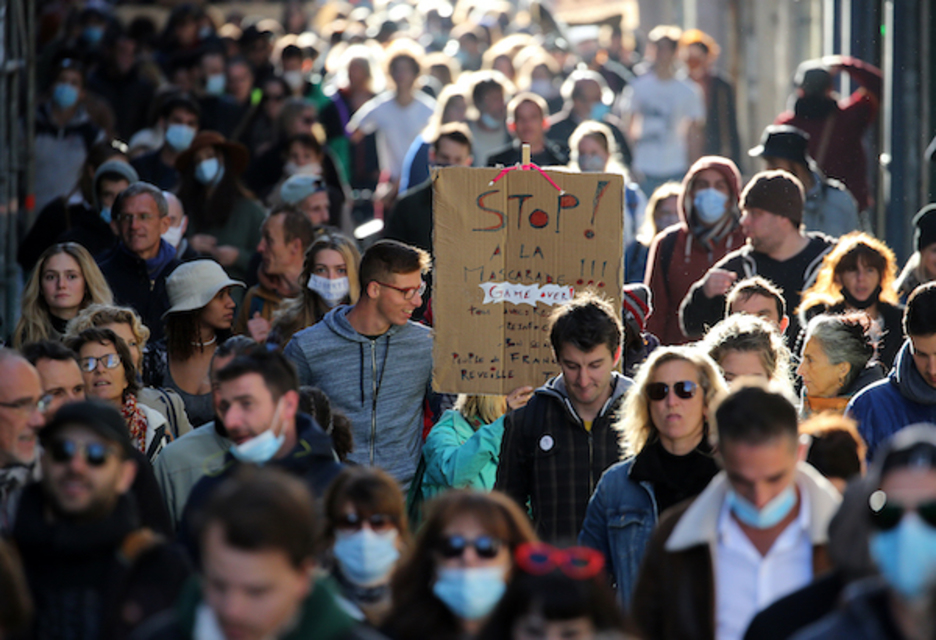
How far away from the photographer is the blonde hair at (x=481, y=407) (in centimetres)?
715

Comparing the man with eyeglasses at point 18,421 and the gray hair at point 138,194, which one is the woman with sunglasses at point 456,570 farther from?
the gray hair at point 138,194

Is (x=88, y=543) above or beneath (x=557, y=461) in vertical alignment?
beneath

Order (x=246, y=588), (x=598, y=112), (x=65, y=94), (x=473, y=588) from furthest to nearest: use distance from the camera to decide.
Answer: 1. (x=598, y=112)
2. (x=65, y=94)
3. (x=473, y=588)
4. (x=246, y=588)

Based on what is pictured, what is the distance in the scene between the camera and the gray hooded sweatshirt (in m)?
7.29

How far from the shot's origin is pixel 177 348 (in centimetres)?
826

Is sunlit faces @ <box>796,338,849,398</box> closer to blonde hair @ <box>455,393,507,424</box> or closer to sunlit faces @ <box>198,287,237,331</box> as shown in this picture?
blonde hair @ <box>455,393,507,424</box>

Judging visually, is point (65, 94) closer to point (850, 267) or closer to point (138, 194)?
point (138, 194)

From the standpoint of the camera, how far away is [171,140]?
42.1 ft

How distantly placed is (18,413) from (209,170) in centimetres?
588

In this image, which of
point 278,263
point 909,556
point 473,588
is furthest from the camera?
point 278,263

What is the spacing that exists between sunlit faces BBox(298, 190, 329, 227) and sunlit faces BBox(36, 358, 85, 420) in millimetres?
4871

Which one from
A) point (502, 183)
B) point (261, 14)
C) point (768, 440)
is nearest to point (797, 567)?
point (768, 440)

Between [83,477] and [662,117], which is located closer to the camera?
[83,477]

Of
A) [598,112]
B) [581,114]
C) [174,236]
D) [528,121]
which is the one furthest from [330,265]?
[598,112]
